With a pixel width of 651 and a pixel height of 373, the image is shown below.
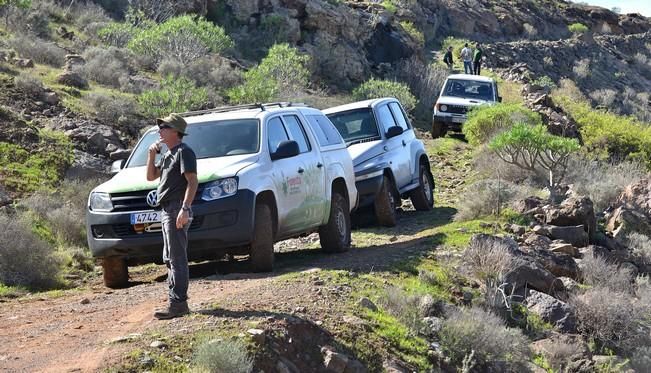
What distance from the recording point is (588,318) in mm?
11000

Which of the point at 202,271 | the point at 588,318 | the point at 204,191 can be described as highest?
the point at 204,191

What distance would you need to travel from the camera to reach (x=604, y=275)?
1254 centimetres

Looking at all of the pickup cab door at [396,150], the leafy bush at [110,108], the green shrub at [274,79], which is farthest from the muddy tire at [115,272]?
the green shrub at [274,79]

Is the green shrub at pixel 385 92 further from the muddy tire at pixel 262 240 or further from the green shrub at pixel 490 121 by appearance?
the muddy tire at pixel 262 240

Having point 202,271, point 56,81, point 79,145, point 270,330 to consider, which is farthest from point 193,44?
point 270,330

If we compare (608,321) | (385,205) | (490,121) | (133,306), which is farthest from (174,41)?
(133,306)

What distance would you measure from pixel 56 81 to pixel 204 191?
508 inches

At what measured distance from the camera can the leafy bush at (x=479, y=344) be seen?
893cm

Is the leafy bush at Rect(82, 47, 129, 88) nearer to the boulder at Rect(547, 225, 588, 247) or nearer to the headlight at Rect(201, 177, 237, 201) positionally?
the boulder at Rect(547, 225, 588, 247)

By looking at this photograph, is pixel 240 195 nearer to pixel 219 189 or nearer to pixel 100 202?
pixel 219 189

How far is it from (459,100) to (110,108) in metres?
11.0

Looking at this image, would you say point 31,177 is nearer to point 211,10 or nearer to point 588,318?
point 588,318

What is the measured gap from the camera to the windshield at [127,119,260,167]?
10523 millimetres

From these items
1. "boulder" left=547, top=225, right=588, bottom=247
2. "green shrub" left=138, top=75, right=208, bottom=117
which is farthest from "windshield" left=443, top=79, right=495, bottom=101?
"boulder" left=547, top=225, right=588, bottom=247
